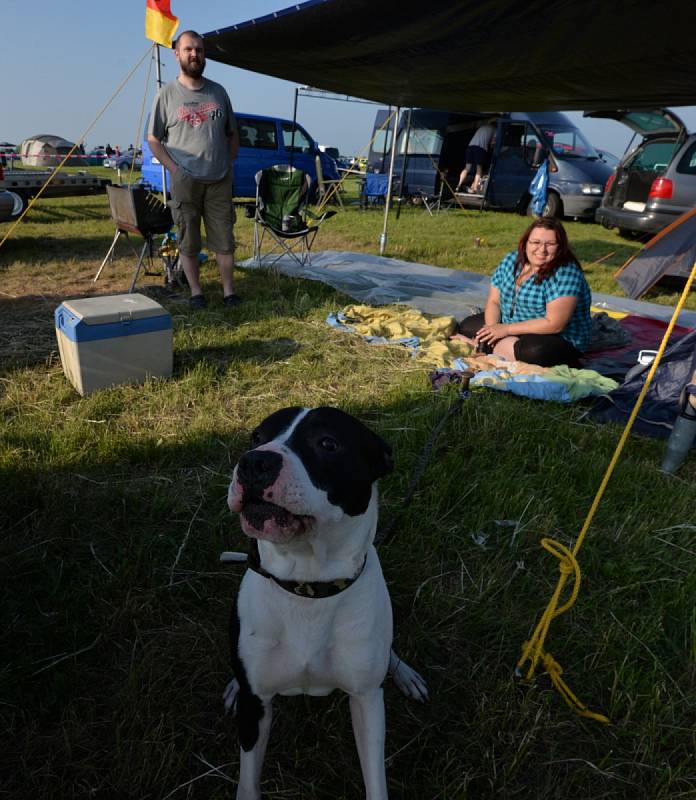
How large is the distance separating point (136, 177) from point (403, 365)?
17.3 meters

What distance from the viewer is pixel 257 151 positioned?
12.5 m

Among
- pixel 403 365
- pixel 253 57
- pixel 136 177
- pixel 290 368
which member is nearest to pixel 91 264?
pixel 253 57

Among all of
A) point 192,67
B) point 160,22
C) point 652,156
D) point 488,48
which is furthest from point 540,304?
point 652,156

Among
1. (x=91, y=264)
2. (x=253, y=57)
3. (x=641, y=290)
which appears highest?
(x=253, y=57)

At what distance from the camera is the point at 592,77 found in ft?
14.7

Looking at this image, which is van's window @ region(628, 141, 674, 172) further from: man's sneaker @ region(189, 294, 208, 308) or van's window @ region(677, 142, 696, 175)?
man's sneaker @ region(189, 294, 208, 308)

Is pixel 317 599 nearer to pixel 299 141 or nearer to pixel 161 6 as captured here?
pixel 161 6

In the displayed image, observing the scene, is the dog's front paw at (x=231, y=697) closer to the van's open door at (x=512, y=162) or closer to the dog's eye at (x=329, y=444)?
the dog's eye at (x=329, y=444)

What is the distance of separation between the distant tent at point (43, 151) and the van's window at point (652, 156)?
14504 millimetres

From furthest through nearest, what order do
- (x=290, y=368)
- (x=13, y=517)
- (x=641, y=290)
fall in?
(x=641, y=290), (x=290, y=368), (x=13, y=517)

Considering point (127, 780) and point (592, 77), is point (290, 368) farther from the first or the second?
point (592, 77)

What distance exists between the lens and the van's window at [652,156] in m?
8.22

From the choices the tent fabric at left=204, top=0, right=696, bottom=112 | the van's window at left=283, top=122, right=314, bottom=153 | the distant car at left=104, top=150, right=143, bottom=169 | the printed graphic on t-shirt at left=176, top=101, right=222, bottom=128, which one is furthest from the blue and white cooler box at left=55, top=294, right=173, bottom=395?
the distant car at left=104, top=150, right=143, bottom=169

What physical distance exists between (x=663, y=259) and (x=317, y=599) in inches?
220
